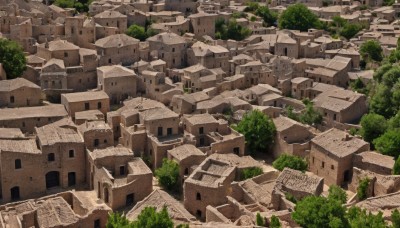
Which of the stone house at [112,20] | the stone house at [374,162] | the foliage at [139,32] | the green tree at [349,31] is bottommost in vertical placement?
the stone house at [374,162]

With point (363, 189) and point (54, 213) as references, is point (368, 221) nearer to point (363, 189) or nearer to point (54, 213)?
point (363, 189)

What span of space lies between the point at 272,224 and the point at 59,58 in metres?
35.2

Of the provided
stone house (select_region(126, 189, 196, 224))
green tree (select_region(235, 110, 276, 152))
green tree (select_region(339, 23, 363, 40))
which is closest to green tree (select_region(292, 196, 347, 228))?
stone house (select_region(126, 189, 196, 224))

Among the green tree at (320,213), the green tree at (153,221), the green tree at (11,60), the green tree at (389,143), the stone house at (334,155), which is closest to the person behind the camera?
the green tree at (153,221)

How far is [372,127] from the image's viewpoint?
55688 mm

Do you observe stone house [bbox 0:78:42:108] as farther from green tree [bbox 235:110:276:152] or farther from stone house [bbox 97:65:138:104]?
green tree [bbox 235:110:276:152]

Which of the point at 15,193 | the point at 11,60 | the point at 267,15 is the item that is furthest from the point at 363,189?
the point at 267,15

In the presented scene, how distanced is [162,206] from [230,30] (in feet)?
154

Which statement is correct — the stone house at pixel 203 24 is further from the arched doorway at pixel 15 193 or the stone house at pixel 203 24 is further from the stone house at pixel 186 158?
the arched doorway at pixel 15 193

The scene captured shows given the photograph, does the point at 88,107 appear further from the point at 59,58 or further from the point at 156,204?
the point at 156,204

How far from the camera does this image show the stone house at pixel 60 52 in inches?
2456

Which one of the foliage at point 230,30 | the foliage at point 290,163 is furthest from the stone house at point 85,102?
the foliage at point 230,30

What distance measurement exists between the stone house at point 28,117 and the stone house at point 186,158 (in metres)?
11.5

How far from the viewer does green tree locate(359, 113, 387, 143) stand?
2185 inches
